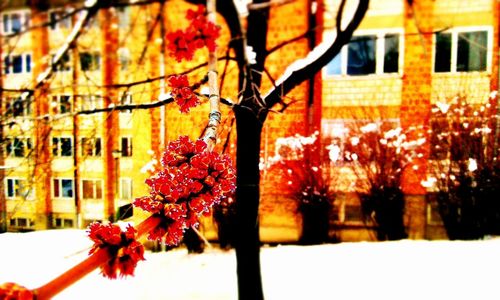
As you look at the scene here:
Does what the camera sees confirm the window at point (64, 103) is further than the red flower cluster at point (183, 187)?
Yes

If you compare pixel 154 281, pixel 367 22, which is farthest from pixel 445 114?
pixel 154 281

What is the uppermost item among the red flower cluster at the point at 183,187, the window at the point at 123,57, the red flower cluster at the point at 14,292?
the window at the point at 123,57

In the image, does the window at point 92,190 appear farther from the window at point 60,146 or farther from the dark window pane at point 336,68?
the dark window pane at point 336,68

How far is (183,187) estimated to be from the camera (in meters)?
1.38

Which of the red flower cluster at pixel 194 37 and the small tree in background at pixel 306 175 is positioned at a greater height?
the red flower cluster at pixel 194 37

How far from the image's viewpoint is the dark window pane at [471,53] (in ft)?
29.8

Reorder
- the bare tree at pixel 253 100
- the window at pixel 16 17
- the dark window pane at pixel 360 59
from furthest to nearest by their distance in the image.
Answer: the dark window pane at pixel 360 59 → the bare tree at pixel 253 100 → the window at pixel 16 17

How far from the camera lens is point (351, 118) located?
30.9 feet

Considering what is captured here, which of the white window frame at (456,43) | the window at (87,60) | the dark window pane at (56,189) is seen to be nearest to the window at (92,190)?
the dark window pane at (56,189)

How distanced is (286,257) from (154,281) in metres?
2.98

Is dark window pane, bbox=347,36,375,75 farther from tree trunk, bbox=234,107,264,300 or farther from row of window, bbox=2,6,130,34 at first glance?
tree trunk, bbox=234,107,264,300

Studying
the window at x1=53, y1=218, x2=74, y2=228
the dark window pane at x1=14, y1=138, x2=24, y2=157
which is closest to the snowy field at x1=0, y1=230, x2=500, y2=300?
the dark window pane at x1=14, y1=138, x2=24, y2=157

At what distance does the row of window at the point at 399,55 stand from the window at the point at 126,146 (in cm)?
588

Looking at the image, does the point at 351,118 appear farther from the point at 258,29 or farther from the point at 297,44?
the point at 258,29
